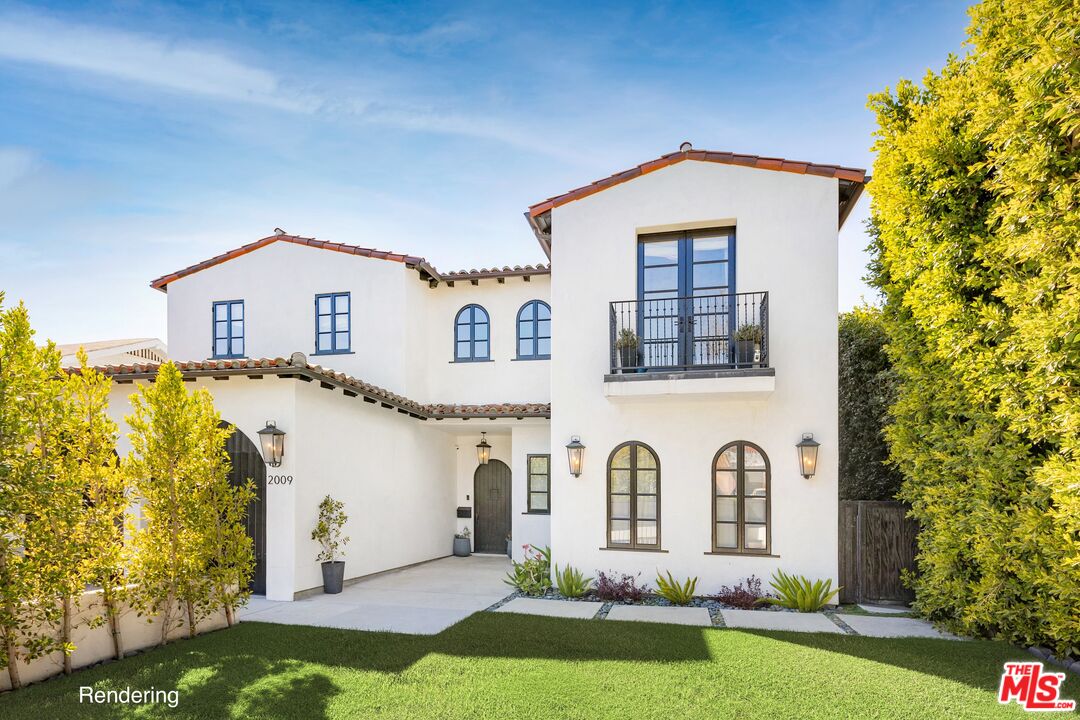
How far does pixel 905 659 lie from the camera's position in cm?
674

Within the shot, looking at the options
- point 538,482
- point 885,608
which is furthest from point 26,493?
point 885,608

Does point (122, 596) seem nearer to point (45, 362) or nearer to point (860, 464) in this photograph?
point (45, 362)

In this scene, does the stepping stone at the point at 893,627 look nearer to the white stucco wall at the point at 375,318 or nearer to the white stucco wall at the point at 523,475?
the white stucco wall at the point at 523,475

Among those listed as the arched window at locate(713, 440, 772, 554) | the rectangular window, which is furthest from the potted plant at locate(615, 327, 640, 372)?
the rectangular window

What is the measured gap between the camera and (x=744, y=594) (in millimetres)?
9391

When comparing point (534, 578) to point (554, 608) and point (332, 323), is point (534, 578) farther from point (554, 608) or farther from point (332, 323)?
point (332, 323)

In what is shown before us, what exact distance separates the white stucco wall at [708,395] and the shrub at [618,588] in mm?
175

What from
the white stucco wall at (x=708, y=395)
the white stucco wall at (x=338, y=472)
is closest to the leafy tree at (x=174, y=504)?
the white stucco wall at (x=338, y=472)

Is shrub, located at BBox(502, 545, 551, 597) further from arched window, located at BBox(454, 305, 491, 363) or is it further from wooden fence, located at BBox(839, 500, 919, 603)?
arched window, located at BBox(454, 305, 491, 363)

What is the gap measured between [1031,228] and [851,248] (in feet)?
15.5

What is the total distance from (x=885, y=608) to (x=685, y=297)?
18.9 ft

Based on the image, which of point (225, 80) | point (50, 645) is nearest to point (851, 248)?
point (225, 80)

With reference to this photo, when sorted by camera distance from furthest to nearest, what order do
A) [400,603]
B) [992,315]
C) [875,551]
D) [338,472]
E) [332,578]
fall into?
[338,472] → [332,578] → [400,603] → [875,551] → [992,315]

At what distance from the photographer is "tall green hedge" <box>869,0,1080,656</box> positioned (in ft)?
18.7
